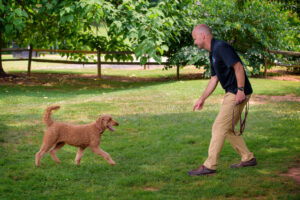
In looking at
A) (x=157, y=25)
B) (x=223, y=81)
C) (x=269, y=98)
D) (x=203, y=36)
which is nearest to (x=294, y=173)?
(x=223, y=81)

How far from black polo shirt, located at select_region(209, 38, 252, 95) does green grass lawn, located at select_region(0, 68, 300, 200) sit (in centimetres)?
126

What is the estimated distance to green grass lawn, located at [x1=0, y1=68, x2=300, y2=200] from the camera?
5.30 m

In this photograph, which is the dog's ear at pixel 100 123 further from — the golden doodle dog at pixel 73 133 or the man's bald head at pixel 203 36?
the man's bald head at pixel 203 36

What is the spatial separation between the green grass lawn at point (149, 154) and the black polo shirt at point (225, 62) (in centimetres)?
126

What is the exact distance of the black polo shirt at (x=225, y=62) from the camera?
543 cm

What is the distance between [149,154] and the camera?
280 inches

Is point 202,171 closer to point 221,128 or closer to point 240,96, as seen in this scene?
point 221,128

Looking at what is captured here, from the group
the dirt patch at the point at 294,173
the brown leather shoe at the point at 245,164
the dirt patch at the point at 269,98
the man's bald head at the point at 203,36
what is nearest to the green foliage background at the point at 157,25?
the dirt patch at the point at 269,98

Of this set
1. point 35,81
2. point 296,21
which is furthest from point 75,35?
point 296,21

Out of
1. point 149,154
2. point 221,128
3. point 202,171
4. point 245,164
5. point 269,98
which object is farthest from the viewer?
point 269,98

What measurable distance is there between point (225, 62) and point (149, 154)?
239 cm

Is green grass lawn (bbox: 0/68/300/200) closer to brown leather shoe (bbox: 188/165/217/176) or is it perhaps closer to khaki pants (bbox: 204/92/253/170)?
brown leather shoe (bbox: 188/165/217/176)

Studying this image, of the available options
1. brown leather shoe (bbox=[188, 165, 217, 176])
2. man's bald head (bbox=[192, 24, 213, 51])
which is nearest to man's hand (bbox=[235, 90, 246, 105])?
man's bald head (bbox=[192, 24, 213, 51])

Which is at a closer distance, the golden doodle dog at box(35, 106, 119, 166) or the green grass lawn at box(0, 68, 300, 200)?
the green grass lawn at box(0, 68, 300, 200)
